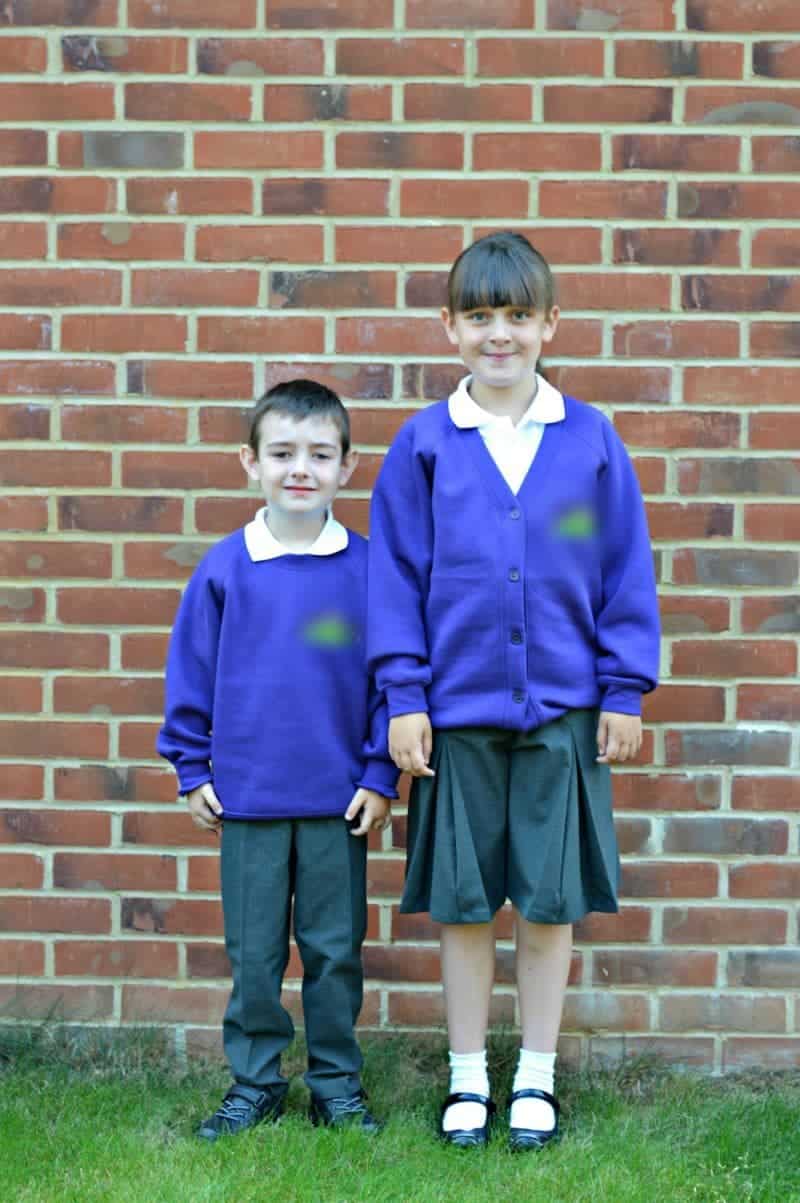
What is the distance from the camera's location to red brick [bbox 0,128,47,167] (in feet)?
10.9

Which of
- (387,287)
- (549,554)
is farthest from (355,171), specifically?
(549,554)

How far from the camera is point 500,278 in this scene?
288 cm

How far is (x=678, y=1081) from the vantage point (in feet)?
11.0

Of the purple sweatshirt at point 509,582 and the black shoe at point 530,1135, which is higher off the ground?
the purple sweatshirt at point 509,582

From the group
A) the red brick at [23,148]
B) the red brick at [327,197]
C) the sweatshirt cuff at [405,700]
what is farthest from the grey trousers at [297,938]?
the red brick at [23,148]

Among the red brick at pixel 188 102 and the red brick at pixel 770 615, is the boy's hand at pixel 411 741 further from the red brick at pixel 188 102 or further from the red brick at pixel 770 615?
the red brick at pixel 188 102

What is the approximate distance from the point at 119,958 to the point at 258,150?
6.15 feet

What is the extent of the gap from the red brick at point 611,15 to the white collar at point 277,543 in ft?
4.11

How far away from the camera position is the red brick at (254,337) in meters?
3.32

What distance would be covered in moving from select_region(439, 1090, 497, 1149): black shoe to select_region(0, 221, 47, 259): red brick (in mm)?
2048

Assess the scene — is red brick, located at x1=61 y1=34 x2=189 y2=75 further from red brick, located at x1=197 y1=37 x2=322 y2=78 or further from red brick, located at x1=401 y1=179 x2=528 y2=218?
red brick, located at x1=401 y1=179 x2=528 y2=218

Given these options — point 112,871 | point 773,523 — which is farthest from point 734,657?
point 112,871

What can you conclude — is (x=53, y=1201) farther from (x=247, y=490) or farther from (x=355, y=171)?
(x=355, y=171)

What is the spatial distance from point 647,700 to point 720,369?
76cm
